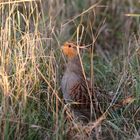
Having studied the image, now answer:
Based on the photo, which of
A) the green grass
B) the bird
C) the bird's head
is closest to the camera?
the green grass

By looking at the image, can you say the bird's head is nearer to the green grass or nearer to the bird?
the bird

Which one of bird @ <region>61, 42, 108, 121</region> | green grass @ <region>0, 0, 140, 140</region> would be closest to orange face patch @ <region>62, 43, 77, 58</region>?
bird @ <region>61, 42, 108, 121</region>

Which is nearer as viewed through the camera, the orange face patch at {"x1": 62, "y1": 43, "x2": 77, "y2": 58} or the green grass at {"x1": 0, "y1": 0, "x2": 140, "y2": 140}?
the green grass at {"x1": 0, "y1": 0, "x2": 140, "y2": 140}

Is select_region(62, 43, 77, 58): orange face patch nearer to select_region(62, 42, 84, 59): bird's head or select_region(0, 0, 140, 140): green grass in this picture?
select_region(62, 42, 84, 59): bird's head

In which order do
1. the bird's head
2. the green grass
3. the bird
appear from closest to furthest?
the green grass → the bird → the bird's head

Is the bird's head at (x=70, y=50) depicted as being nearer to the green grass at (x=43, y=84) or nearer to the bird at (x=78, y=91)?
the bird at (x=78, y=91)

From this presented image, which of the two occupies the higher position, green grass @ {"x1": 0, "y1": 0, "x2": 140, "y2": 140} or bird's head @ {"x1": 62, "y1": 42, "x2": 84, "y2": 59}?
bird's head @ {"x1": 62, "y1": 42, "x2": 84, "y2": 59}

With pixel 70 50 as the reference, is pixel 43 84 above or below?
below

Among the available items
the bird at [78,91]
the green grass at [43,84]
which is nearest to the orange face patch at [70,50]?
the bird at [78,91]

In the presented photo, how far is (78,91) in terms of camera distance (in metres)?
4.49

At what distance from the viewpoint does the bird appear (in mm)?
4410

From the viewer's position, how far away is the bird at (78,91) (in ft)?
14.5

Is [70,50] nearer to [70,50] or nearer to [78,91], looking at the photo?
[70,50]

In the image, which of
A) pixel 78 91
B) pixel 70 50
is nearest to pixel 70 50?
pixel 70 50
